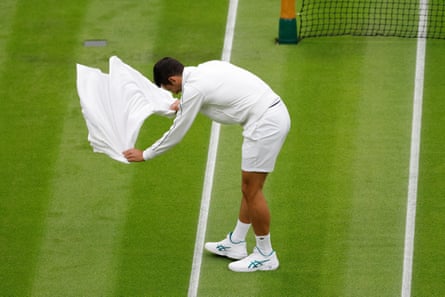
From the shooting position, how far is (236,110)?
34.8 ft

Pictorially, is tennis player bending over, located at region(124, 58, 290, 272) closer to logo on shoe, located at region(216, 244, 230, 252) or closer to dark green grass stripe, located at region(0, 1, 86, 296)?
logo on shoe, located at region(216, 244, 230, 252)

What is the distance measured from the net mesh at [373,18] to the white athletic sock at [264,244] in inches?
186

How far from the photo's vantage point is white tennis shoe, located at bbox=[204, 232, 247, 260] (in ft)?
37.2

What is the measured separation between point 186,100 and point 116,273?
1913 mm

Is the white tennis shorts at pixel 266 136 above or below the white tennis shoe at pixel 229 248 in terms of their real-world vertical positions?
above

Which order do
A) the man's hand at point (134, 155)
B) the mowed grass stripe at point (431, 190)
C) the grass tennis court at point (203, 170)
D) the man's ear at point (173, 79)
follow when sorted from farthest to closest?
the grass tennis court at point (203, 170), the mowed grass stripe at point (431, 190), the man's hand at point (134, 155), the man's ear at point (173, 79)

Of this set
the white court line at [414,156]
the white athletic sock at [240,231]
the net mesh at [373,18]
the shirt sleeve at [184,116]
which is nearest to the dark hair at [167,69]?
the shirt sleeve at [184,116]

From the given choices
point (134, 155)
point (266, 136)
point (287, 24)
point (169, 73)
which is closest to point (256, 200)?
point (266, 136)

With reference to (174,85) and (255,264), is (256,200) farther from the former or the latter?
(174,85)

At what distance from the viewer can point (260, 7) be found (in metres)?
15.8

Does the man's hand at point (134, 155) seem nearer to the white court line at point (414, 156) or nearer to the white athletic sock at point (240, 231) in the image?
the white athletic sock at point (240, 231)

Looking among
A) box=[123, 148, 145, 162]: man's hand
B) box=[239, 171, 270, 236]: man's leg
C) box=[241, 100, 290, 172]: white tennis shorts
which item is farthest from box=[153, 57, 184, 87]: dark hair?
box=[239, 171, 270, 236]: man's leg

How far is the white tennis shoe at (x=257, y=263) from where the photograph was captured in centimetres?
1116

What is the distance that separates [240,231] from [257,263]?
0.35m
